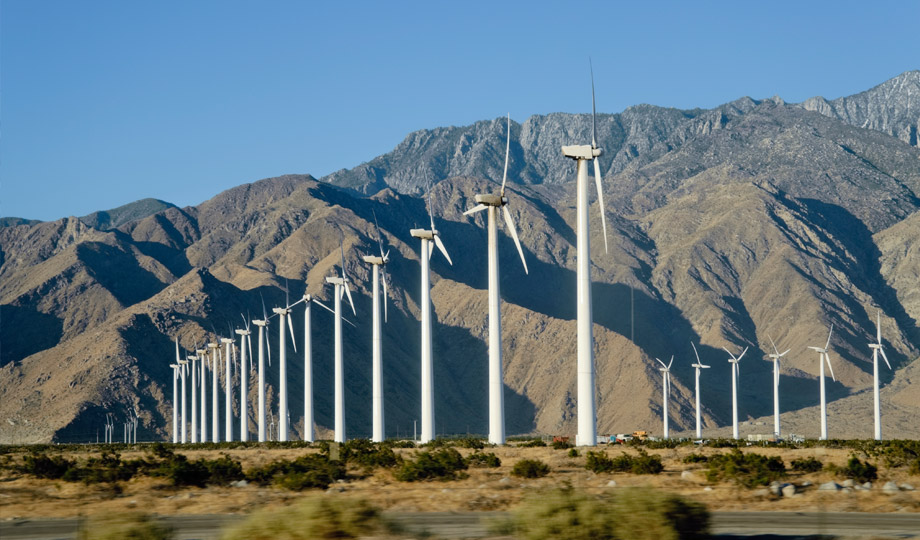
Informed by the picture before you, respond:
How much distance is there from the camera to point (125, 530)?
2206 centimetres

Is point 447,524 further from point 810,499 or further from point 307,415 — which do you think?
point 307,415

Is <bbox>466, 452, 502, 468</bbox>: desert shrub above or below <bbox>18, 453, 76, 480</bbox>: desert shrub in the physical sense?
below

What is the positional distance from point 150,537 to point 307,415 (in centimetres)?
7893

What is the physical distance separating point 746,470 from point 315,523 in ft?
81.2

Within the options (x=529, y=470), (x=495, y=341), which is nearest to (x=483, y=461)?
(x=529, y=470)

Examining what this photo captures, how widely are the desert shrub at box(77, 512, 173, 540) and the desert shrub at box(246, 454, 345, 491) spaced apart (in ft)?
57.8

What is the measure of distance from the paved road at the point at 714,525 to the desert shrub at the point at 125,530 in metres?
5.41

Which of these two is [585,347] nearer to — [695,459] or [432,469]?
[695,459]

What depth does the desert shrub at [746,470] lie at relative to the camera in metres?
41.1

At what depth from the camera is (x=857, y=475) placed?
43.5 meters

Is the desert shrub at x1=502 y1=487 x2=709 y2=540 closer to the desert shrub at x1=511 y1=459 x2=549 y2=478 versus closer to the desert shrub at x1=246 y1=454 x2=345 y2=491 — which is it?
the desert shrub at x1=246 y1=454 x2=345 y2=491

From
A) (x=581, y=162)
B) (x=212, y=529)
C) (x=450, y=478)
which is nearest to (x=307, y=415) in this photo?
(x=581, y=162)

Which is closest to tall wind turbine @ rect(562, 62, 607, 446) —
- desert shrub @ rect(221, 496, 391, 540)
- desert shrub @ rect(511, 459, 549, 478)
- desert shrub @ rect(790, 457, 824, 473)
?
desert shrub @ rect(511, 459, 549, 478)

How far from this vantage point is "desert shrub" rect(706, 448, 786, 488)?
135 ft
